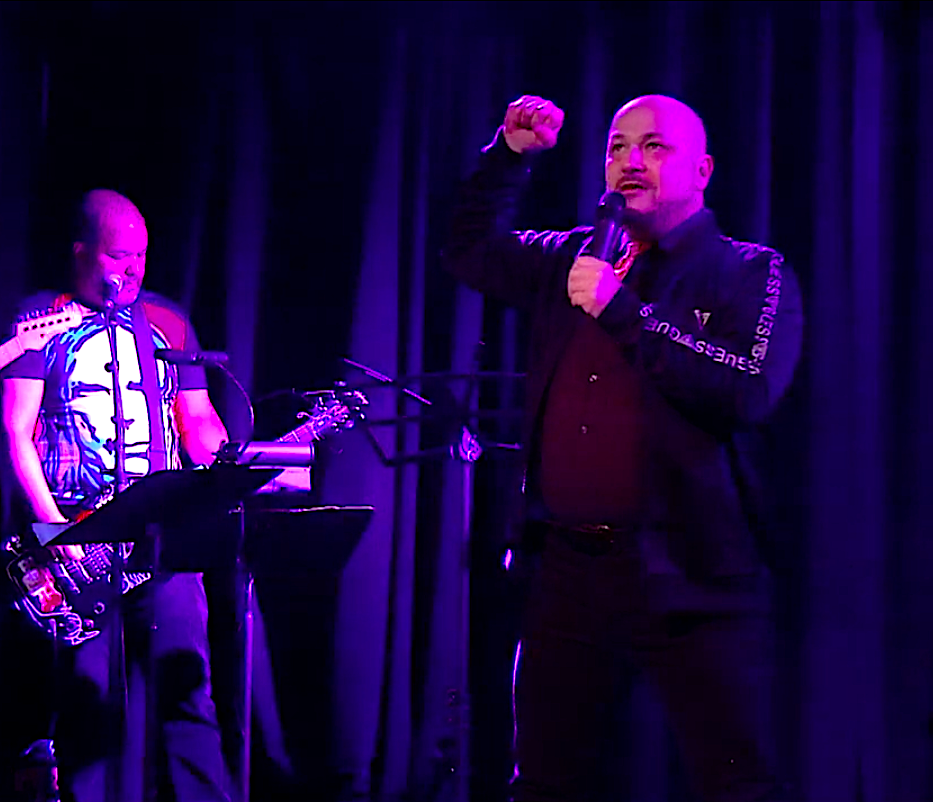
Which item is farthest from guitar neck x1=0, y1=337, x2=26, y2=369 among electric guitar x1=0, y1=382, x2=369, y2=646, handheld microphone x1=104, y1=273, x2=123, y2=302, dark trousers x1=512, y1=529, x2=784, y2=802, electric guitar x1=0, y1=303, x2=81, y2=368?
dark trousers x1=512, y1=529, x2=784, y2=802

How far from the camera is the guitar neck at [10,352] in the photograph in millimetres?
2945

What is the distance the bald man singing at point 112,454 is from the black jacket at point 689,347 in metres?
1.07

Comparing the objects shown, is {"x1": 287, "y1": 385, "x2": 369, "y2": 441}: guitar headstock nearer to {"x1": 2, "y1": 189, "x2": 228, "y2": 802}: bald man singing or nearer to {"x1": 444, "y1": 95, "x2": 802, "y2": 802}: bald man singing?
{"x1": 2, "y1": 189, "x2": 228, "y2": 802}: bald man singing

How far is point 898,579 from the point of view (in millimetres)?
3199

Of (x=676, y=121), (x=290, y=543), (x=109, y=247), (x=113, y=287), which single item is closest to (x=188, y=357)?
(x=113, y=287)

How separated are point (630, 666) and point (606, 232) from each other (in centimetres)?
77

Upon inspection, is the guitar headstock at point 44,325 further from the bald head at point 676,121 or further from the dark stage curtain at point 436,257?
the bald head at point 676,121

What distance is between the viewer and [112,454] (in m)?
2.90

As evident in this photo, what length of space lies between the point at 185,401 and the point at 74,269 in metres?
0.46

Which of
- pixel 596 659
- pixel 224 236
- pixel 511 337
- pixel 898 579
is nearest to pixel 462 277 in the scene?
pixel 596 659

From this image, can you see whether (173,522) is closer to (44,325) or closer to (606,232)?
(44,325)

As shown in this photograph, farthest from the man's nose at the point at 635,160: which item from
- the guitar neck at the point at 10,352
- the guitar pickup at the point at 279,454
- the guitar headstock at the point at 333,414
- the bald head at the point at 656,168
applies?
the guitar neck at the point at 10,352

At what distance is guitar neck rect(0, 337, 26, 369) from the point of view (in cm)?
295

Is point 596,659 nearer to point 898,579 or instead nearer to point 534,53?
point 898,579
